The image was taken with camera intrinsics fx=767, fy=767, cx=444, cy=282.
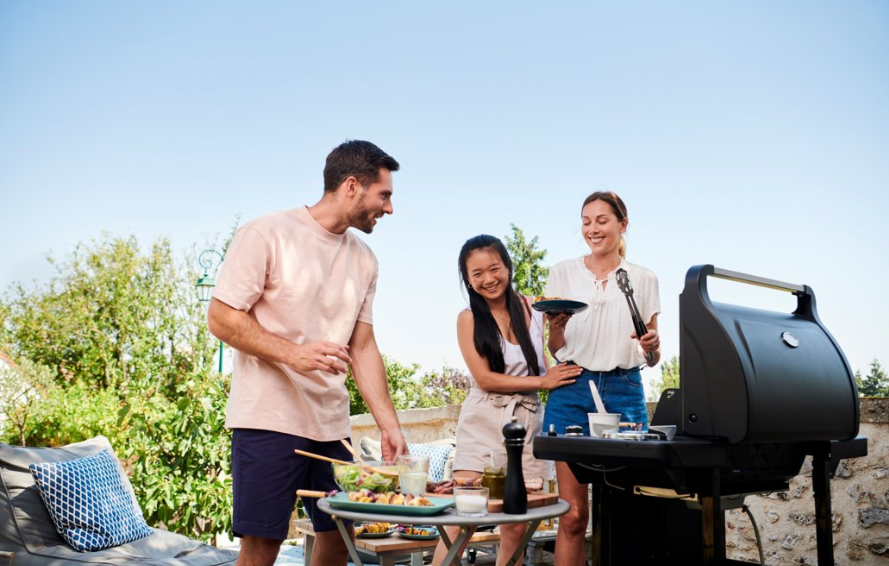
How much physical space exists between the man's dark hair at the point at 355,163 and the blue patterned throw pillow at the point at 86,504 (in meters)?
2.17

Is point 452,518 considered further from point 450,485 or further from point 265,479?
point 265,479

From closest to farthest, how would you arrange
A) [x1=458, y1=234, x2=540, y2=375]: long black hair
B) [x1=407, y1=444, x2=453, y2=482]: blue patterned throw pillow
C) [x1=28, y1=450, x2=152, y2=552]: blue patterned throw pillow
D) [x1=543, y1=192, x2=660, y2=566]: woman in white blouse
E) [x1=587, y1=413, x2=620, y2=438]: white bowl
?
[x1=587, y1=413, x2=620, y2=438]: white bowl → [x1=543, y1=192, x2=660, y2=566]: woman in white blouse → [x1=458, y1=234, x2=540, y2=375]: long black hair → [x1=28, y1=450, x2=152, y2=552]: blue patterned throw pillow → [x1=407, y1=444, x2=453, y2=482]: blue patterned throw pillow

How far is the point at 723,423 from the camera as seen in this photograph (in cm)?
183

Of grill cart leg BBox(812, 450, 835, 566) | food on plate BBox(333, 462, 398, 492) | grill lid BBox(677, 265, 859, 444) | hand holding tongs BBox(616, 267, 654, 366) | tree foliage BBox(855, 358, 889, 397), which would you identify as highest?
hand holding tongs BBox(616, 267, 654, 366)

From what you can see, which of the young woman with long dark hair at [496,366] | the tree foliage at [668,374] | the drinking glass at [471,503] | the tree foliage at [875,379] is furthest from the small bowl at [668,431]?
the tree foliage at [668,374]

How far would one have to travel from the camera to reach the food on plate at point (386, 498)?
5.91 ft

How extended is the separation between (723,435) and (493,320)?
3.80 ft

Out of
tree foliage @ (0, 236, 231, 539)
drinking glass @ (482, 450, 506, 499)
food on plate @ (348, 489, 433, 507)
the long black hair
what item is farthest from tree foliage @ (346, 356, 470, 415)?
food on plate @ (348, 489, 433, 507)

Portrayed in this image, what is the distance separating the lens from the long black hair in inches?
110

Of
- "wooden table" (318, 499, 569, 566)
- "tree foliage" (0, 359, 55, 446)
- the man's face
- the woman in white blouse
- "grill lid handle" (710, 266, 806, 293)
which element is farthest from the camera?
"tree foliage" (0, 359, 55, 446)

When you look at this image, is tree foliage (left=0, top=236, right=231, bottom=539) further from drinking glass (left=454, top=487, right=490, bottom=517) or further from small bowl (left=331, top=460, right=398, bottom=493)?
drinking glass (left=454, top=487, right=490, bottom=517)

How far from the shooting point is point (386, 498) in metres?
1.84

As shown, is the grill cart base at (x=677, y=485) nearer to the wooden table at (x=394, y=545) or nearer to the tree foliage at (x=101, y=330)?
the wooden table at (x=394, y=545)

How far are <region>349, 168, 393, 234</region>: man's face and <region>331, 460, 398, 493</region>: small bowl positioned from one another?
2.57 ft
